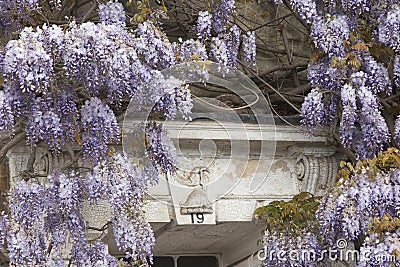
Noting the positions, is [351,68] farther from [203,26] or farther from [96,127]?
[96,127]

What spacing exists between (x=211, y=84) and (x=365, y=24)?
1.06m

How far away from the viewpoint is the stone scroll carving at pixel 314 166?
7.13 m

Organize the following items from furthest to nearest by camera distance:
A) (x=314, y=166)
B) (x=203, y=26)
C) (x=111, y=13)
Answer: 1. (x=314, y=166)
2. (x=203, y=26)
3. (x=111, y=13)

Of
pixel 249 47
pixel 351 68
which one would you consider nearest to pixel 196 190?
pixel 249 47

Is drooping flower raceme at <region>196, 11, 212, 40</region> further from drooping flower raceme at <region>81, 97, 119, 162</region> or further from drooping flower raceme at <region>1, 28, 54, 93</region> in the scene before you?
drooping flower raceme at <region>1, 28, 54, 93</region>

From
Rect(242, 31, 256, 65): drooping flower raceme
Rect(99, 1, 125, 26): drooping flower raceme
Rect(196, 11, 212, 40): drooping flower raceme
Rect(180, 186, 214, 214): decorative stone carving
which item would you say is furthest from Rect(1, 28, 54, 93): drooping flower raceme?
Rect(242, 31, 256, 65): drooping flower raceme

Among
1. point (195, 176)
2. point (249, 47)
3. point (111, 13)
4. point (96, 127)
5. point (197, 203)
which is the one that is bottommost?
point (197, 203)

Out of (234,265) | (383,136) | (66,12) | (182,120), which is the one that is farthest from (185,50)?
(234,265)

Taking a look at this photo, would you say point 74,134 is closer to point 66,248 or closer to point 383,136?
point 66,248

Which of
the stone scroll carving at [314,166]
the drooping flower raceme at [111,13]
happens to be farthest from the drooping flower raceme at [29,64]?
the stone scroll carving at [314,166]

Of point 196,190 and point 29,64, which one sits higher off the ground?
point 29,64

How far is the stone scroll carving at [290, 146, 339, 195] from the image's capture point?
23.4ft

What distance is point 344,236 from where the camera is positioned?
6535 millimetres

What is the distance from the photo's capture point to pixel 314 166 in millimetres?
7137
